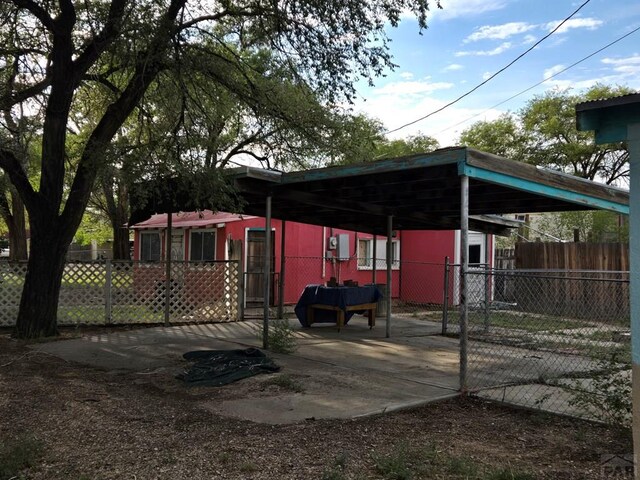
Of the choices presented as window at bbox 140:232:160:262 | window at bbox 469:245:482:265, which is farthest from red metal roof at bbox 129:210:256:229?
window at bbox 469:245:482:265

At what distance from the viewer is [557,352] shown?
9.12 m

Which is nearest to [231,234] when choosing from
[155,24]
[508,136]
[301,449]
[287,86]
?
[287,86]

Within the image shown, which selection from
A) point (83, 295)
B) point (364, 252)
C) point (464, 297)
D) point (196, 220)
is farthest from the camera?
point (364, 252)

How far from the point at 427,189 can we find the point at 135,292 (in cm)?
657

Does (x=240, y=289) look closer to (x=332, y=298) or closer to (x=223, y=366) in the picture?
(x=332, y=298)

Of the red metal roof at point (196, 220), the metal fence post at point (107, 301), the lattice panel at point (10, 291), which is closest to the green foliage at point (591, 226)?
the red metal roof at point (196, 220)

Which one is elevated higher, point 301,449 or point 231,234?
point 231,234

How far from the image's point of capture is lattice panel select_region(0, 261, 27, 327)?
1035cm

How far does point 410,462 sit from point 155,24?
681 centimetres

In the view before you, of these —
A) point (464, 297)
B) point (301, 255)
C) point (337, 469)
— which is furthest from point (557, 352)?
point (301, 255)

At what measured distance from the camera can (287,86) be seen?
37.2ft

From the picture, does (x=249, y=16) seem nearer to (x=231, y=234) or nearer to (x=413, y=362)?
(x=413, y=362)

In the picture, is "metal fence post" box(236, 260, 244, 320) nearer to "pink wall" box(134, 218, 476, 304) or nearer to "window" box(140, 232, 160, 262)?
"pink wall" box(134, 218, 476, 304)

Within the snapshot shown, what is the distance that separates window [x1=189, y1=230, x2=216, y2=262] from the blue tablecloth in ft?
20.2
